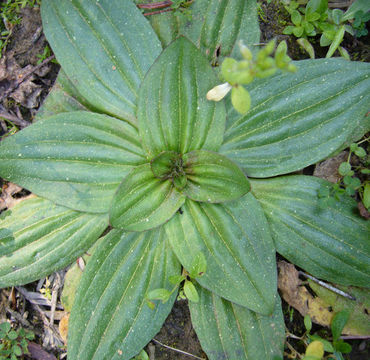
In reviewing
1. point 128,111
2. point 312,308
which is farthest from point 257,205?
point 128,111

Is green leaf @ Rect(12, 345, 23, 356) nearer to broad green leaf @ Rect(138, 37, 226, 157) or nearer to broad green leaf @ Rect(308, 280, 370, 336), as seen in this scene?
broad green leaf @ Rect(138, 37, 226, 157)

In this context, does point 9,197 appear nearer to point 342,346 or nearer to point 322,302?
point 322,302

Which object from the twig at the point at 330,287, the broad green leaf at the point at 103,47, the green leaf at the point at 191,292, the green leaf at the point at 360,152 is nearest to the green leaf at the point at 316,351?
the twig at the point at 330,287

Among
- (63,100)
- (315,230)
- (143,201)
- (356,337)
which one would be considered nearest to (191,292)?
(143,201)

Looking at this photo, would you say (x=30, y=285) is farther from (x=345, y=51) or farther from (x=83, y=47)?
(x=345, y=51)

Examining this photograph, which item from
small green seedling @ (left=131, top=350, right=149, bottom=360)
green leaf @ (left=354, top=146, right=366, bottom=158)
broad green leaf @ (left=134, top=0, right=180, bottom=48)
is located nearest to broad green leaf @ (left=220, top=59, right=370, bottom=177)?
green leaf @ (left=354, top=146, right=366, bottom=158)

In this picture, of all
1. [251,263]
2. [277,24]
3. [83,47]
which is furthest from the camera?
[277,24]
